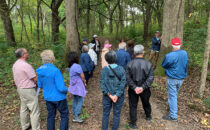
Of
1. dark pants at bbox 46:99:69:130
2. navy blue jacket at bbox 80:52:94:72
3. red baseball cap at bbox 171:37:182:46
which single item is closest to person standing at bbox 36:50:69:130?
dark pants at bbox 46:99:69:130

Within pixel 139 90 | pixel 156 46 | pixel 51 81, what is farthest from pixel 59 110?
pixel 156 46

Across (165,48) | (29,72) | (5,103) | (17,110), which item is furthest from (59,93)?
(165,48)

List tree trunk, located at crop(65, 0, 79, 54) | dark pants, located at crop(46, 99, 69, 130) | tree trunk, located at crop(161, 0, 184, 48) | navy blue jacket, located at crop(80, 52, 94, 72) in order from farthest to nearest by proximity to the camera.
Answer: tree trunk, located at crop(65, 0, 79, 54) < tree trunk, located at crop(161, 0, 184, 48) < navy blue jacket, located at crop(80, 52, 94, 72) < dark pants, located at crop(46, 99, 69, 130)

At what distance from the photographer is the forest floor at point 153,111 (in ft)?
12.2

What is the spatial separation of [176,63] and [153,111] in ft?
5.48

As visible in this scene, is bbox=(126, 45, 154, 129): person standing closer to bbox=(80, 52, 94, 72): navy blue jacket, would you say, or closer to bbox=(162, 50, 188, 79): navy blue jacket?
bbox=(162, 50, 188, 79): navy blue jacket

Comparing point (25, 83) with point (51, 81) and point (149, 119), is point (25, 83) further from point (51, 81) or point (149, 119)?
point (149, 119)

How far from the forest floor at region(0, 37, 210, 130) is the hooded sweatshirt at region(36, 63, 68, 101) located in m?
1.26

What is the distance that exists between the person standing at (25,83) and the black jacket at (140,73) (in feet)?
7.72

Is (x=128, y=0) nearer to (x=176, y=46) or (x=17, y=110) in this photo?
(x=176, y=46)

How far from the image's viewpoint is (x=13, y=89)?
6.30m

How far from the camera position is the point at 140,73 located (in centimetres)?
328

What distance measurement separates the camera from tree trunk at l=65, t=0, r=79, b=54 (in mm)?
6833

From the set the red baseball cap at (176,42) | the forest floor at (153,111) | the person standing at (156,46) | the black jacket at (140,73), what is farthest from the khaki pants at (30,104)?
the person standing at (156,46)
